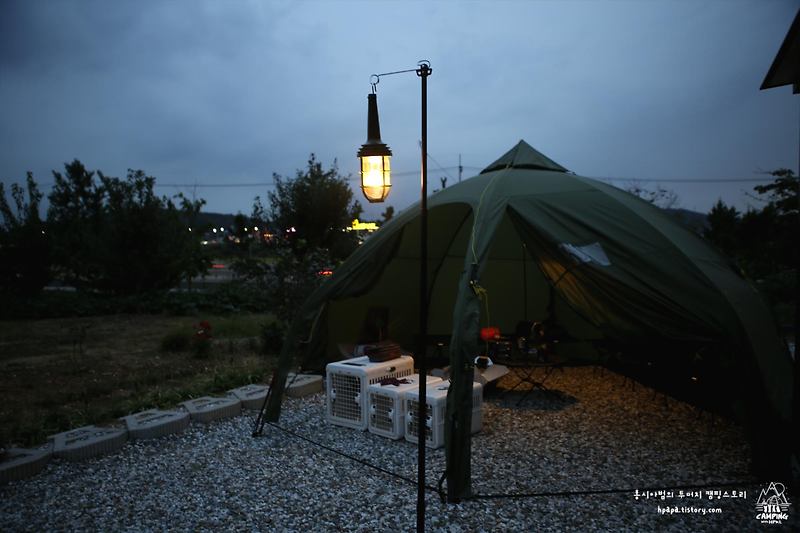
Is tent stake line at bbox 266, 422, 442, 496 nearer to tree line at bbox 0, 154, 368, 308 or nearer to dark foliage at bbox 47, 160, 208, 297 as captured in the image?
tree line at bbox 0, 154, 368, 308

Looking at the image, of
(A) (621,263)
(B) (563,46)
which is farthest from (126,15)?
(A) (621,263)

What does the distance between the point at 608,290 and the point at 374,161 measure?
1875 mm

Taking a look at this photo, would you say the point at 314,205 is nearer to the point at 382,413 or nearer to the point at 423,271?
the point at 382,413

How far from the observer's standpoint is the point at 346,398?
416 cm

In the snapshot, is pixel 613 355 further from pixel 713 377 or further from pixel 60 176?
pixel 60 176

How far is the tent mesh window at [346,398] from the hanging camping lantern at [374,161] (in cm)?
176

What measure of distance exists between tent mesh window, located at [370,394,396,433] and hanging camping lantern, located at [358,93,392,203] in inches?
66.3

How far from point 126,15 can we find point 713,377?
893 centimetres

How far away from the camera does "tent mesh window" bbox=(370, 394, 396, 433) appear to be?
3.88m

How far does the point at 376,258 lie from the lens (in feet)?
14.0
